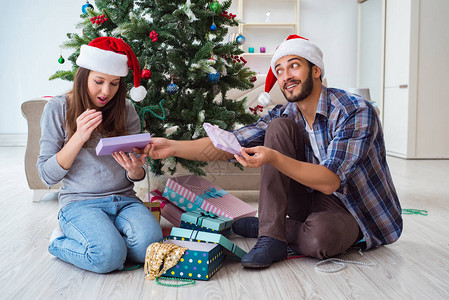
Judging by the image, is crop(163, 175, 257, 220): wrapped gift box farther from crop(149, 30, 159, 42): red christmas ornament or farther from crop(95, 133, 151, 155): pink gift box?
crop(149, 30, 159, 42): red christmas ornament

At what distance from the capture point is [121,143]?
151cm

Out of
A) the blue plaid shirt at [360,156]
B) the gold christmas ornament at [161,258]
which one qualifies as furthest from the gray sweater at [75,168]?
the blue plaid shirt at [360,156]

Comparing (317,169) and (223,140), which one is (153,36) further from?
(317,169)

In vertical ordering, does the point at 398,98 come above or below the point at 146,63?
below

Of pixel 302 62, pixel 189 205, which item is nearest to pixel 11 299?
pixel 189 205

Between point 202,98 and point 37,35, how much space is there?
4.93 m

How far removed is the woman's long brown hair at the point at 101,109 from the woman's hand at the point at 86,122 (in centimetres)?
12

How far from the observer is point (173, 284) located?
1.41 meters

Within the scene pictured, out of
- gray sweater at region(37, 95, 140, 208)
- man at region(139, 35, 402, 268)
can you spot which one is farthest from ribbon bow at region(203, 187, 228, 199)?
gray sweater at region(37, 95, 140, 208)

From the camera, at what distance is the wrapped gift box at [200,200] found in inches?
81.4

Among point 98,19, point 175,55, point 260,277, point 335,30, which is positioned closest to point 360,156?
point 260,277

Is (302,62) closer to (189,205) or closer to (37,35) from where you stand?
(189,205)

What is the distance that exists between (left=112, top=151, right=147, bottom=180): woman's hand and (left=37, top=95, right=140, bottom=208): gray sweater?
3.6 inches

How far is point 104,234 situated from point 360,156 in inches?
37.3
